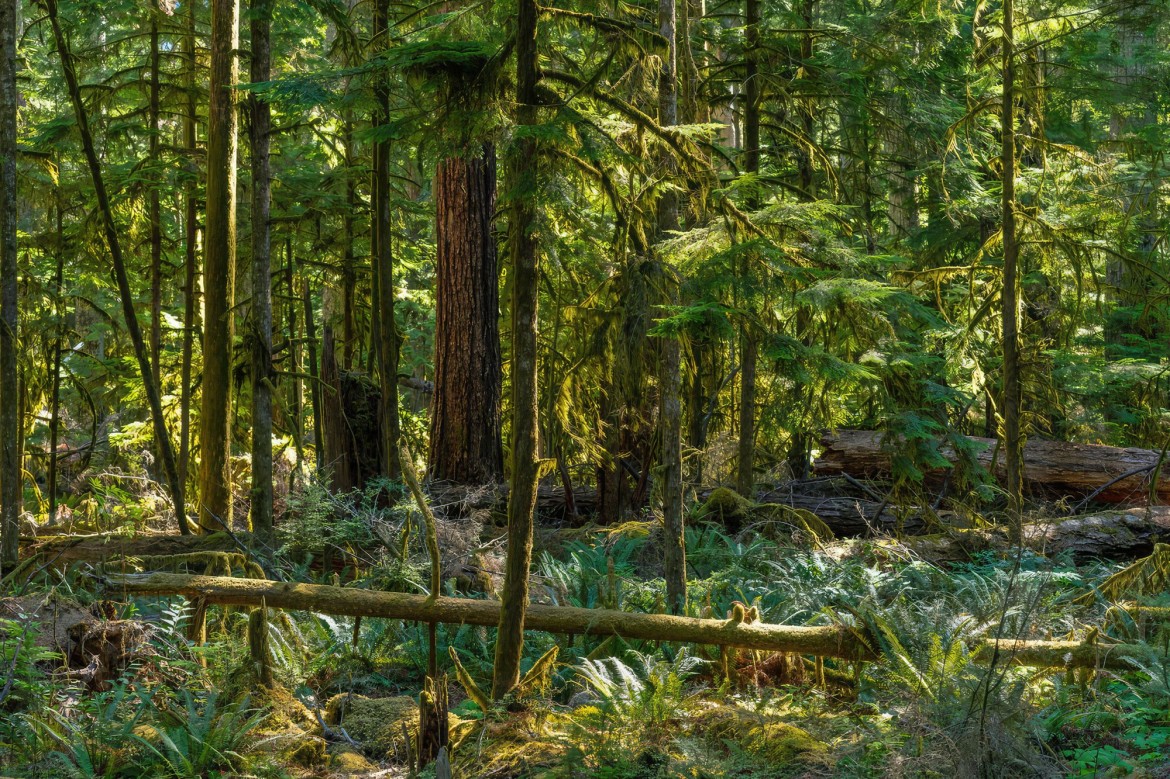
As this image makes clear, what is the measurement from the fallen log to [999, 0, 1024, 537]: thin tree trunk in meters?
2.38

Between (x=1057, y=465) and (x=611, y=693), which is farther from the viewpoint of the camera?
(x=1057, y=465)

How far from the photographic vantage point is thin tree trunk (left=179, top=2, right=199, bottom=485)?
11234 millimetres

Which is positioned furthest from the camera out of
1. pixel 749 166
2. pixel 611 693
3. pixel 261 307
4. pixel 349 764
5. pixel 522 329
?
pixel 749 166

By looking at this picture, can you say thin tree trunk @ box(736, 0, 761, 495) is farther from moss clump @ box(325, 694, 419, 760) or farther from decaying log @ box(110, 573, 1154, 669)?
moss clump @ box(325, 694, 419, 760)

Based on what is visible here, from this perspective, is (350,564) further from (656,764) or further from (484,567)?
(656,764)

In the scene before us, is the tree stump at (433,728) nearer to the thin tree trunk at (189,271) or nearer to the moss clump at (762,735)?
the moss clump at (762,735)

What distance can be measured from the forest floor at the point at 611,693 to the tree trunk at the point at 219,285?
1485 mm

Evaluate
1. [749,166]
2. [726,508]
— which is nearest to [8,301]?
[726,508]

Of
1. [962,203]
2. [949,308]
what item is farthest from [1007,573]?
[949,308]

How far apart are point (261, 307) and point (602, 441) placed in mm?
4374

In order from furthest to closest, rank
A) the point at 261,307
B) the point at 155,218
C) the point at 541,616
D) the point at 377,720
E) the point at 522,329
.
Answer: the point at 155,218, the point at 261,307, the point at 541,616, the point at 377,720, the point at 522,329

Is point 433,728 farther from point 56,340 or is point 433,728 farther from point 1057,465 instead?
point 56,340

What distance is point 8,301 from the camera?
820cm

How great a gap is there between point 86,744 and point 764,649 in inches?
167
